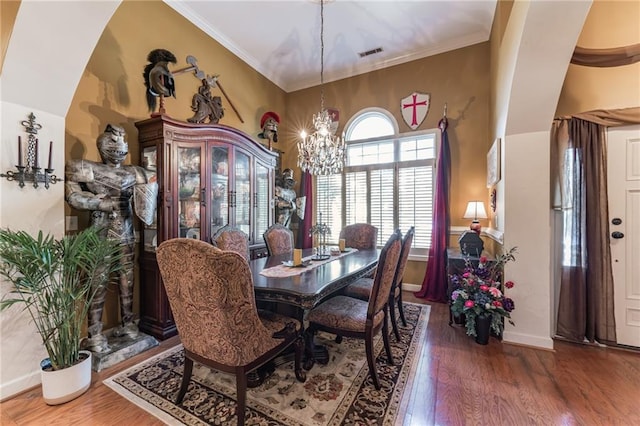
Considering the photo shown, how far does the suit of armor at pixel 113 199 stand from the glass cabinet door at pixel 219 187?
2.49ft

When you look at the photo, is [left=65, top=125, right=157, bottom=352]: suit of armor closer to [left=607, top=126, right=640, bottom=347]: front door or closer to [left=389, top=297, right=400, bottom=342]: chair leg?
[left=389, top=297, right=400, bottom=342]: chair leg

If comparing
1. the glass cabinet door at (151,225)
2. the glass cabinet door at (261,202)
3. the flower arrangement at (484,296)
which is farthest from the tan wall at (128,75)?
the flower arrangement at (484,296)

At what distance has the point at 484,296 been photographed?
2514mm

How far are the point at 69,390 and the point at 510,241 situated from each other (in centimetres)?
366

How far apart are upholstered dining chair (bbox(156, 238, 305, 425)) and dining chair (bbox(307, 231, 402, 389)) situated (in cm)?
45

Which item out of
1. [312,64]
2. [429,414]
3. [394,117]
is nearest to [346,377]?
[429,414]

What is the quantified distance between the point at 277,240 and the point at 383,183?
84.1 inches

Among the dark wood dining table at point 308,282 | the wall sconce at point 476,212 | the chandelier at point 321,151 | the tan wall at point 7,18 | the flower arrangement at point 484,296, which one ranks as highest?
the tan wall at point 7,18

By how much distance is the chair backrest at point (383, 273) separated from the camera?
176 centimetres

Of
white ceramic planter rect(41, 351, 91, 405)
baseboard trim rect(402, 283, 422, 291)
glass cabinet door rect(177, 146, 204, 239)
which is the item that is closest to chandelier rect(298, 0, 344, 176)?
glass cabinet door rect(177, 146, 204, 239)

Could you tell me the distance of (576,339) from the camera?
97.0 inches

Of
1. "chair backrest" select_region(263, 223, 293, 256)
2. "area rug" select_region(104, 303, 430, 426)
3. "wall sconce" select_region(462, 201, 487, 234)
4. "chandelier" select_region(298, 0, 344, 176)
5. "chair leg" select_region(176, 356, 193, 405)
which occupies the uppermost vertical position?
"chandelier" select_region(298, 0, 344, 176)

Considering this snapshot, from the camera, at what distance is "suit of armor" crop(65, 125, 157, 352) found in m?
2.17

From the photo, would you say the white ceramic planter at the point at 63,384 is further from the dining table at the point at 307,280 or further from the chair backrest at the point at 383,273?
the chair backrest at the point at 383,273
